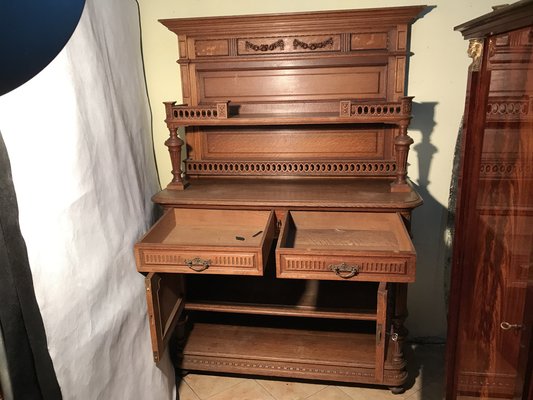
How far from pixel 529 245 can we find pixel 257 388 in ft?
4.88

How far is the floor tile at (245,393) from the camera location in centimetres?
195

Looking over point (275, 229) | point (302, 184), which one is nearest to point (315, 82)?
point (302, 184)

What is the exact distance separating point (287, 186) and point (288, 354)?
0.76m

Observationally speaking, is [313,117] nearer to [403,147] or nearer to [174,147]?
[403,147]

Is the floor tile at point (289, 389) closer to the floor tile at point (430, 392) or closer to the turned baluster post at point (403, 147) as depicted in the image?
the floor tile at point (430, 392)

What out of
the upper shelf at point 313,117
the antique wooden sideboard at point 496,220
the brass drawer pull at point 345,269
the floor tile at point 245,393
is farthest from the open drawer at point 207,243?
the floor tile at point 245,393

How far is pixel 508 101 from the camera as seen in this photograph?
978mm

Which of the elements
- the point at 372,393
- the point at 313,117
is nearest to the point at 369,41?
the point at 313,117

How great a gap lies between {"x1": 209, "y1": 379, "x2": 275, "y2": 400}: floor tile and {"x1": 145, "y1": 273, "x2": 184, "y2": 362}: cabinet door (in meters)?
0.45

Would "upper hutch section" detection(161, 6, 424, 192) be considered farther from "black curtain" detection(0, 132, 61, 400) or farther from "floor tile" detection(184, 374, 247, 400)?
"floor tile" detection(184, 374, 247, 400)

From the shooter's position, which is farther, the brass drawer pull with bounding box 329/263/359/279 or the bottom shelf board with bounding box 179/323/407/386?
the bottom shelf board with bounding box 179/323/407/386

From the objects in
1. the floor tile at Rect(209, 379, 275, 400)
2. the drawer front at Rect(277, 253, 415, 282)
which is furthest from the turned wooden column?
the floor tile at Rect(209, 379, 275, 400)

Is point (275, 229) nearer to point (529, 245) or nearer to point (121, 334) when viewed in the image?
point (121, 334)

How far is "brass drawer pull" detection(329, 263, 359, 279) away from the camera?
57.5 inches
